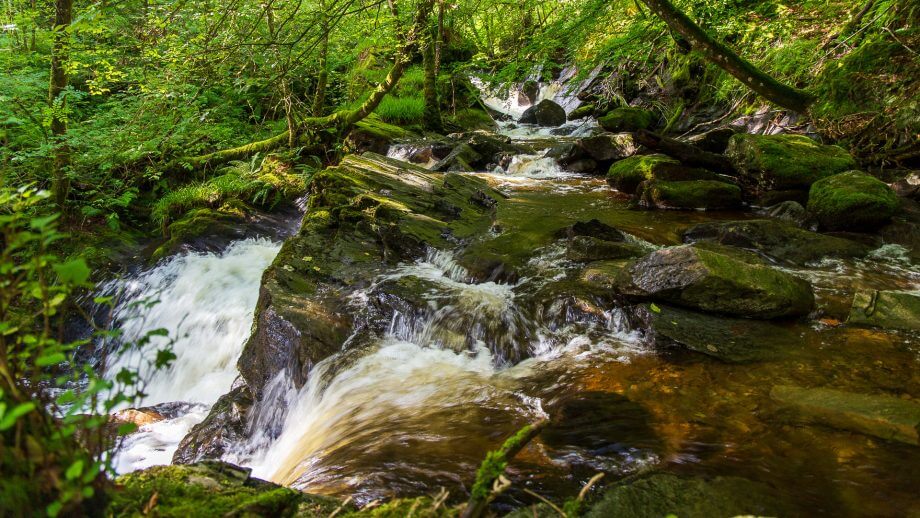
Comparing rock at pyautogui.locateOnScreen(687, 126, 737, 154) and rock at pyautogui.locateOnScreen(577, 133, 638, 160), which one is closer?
rock at pyautogui.locateOnScreen(687, 126, 737, 154)

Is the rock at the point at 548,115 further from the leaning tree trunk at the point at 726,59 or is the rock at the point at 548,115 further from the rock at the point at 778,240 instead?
the rock at the point at 778,240

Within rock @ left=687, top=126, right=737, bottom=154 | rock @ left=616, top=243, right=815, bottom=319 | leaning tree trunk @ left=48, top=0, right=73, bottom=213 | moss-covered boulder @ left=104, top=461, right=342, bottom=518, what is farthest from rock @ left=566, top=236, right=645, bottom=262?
leaning tree trunk @ left=48, top=0, right=73, bottom=213

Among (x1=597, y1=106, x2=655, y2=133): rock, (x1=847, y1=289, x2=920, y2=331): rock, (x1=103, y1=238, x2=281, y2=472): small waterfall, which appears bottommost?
(x1=103, y1=238, x2=281, y2=472): small waterfall

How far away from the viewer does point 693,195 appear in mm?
9164

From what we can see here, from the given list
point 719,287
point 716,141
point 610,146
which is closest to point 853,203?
point 719,287

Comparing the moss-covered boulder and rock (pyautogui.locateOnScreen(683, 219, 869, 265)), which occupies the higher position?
the moss-covered boulder

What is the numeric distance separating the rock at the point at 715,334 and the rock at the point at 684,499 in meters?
2.09

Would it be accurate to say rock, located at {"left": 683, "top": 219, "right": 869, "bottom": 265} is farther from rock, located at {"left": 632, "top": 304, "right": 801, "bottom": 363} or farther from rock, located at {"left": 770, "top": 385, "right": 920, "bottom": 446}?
rock, located at {"left": 770, "top": 385, "right": 920, "bottom": 446}

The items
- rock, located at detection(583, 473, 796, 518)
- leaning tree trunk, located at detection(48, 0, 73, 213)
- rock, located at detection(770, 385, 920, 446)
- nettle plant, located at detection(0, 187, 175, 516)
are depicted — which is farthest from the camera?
leaning tree trunk, located at detection(48, 0, 73, 213)

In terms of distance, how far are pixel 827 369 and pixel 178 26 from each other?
765 cm

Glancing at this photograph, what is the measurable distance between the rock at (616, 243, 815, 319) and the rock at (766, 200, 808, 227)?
137 inches

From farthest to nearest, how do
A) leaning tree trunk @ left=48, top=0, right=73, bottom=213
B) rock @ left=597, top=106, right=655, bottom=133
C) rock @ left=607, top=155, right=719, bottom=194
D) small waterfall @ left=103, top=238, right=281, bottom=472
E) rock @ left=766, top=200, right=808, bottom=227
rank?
rock @ left=597, top=106, right=655, bottom=133
rock @ left=607, top=155, right=719, bottom=194
rock @ left=766, top=200, right=808, bottom=227
leaning tree trunk @ left=48, top=0, right=73, bottom=213
small waterfall @ left=103, top=238, right=281, bottom=472

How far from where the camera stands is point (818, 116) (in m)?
9.81

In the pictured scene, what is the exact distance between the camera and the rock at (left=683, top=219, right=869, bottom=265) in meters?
6.68
